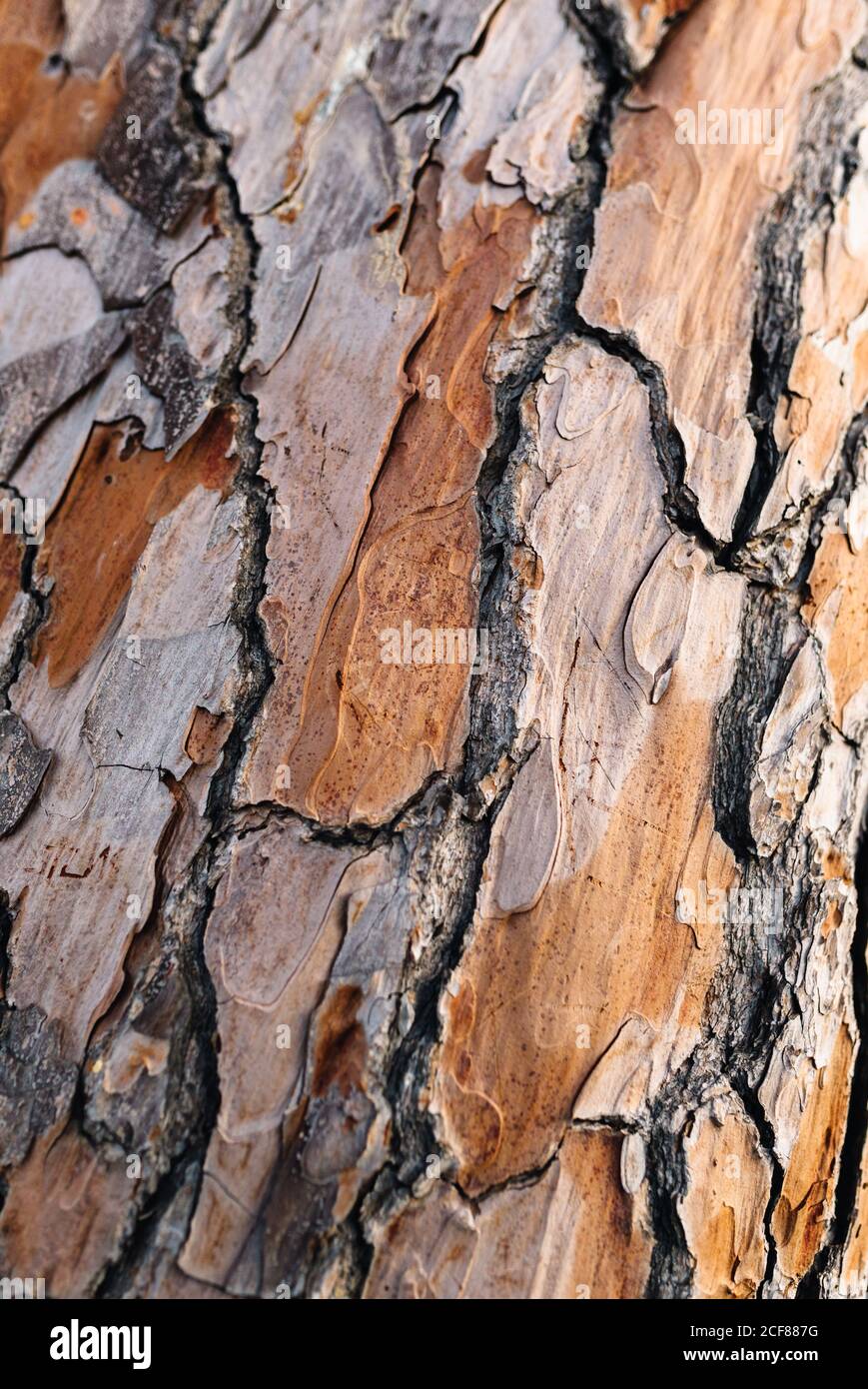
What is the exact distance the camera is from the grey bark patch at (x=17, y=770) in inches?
35.6

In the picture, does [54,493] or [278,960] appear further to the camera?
[54,493]

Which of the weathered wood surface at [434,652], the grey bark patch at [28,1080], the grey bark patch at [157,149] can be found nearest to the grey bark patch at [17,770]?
the weathered wood surface at [434,652]

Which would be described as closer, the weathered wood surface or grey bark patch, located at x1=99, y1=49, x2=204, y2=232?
the weathered wood surface

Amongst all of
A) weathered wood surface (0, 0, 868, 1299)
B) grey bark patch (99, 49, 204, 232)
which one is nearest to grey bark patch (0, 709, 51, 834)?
weathered wood surface (0, 0, 868, 1299)

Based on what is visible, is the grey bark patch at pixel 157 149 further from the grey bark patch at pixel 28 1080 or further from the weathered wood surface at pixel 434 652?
the grey bark patch at pixel 28 1080

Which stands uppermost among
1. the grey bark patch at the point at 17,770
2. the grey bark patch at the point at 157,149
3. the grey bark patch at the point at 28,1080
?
the grey bark patch at the point at 157,149

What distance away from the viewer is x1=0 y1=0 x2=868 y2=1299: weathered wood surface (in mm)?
808

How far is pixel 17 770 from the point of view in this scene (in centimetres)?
91

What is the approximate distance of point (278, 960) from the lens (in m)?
0.82

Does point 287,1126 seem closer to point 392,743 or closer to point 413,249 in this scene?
point 392,743

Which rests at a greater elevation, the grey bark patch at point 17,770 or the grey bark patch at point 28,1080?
the grey bark patch at point 17,770

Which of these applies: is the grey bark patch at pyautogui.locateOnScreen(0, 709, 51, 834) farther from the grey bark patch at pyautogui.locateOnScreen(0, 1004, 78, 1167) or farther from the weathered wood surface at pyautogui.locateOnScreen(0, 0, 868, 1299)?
the grey bark patch at pyautogui.locateOnScreen(0, 1004, 78, 1167)
